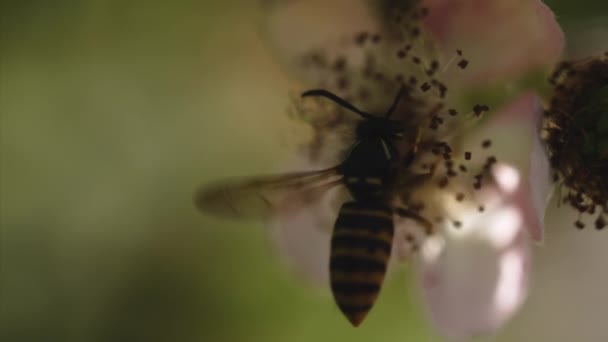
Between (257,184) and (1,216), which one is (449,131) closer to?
(257,184)

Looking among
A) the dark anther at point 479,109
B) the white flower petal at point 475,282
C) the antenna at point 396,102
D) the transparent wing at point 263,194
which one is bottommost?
the white flower petal at point 475,282

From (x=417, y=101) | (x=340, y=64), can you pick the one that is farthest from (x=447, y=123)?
(x=340, y=64)

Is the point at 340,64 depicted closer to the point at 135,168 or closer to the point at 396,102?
the point at 396,102

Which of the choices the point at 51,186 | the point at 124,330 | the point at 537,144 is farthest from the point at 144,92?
the point at 537,144

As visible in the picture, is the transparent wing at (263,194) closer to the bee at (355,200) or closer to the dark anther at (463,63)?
the bee at (355,200)

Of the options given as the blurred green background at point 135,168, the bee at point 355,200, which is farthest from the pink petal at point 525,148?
the blurred green background at point 135,168

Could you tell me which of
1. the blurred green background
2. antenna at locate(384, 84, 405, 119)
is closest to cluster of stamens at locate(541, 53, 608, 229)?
antenna at locate(384, 84, 405, 119)
